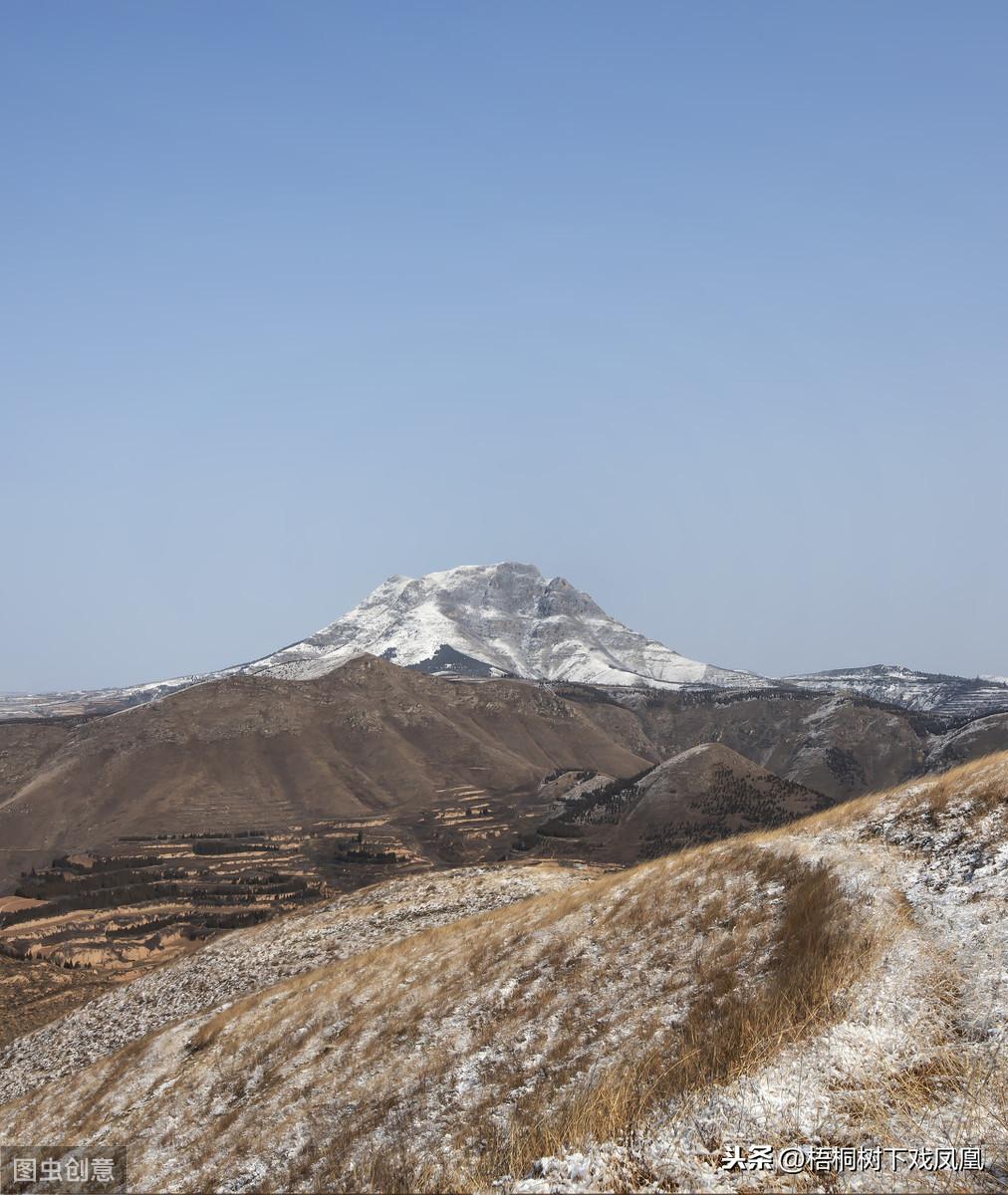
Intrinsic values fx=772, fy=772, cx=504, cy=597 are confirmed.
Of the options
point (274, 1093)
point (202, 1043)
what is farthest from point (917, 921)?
point (202, 1043)

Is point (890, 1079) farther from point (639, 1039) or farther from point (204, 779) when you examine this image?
point (204, 779)

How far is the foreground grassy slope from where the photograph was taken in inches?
413

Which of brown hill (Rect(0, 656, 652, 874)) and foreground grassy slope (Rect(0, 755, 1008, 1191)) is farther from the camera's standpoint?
brown hill (Rect(0, 656, 652, 874))

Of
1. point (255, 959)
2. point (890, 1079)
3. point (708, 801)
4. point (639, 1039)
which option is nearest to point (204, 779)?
point (708, 801)

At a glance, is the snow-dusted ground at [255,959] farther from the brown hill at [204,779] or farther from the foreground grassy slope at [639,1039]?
the brown hill at [204,779]

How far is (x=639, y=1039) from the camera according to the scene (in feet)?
50.0

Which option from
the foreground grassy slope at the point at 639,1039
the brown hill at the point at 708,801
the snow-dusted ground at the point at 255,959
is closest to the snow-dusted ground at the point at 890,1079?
the foreground grassy slope at the point at 639,1039

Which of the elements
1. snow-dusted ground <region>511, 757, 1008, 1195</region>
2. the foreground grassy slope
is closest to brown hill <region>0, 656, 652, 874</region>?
the foreground grassy slope

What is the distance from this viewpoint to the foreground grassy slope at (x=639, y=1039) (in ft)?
34.4

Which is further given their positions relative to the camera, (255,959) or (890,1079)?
(255,959)

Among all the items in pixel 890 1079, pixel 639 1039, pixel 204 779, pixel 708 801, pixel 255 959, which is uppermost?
pixel 890 1079

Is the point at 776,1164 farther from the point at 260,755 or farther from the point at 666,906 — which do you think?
the point at 260,755

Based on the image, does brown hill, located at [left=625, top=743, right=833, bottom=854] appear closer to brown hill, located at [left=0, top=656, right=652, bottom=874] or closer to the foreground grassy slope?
brown hill, located at [left=0, top=656, right=652, bottom=874]

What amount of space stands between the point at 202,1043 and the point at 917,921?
22579 millimetres
